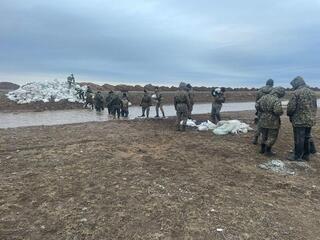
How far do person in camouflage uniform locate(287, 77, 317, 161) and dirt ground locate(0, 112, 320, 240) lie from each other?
18.1 inches

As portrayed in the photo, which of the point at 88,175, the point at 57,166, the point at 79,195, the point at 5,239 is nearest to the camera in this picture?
the point at 5,239

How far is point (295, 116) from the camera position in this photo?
11.6m

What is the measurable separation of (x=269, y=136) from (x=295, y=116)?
2.97 feet

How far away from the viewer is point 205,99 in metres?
61.0

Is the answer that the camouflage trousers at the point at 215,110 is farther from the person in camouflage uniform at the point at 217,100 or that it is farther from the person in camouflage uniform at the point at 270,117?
the person in camouflage uniform at the point at 270,117

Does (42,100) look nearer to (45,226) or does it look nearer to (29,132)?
(29,132)

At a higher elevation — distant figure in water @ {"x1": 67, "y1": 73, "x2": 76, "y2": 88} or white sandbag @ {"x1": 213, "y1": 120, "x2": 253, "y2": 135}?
distant figure in water @ {"x1": 67, "y1": 73, "x2": 76, "y2": 88}

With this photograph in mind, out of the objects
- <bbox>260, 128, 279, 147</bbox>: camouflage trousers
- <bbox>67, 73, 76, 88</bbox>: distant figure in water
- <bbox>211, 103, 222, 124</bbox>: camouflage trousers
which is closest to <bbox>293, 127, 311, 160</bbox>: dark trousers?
<bbox>260, 128, 279, 147</bbox>: camouflage trousers

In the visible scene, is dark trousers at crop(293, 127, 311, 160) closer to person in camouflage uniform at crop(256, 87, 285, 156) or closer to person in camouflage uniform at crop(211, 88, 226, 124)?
person in camouflage uniform at crop(256, 87, 285, 156)

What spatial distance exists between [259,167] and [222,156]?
1214mm

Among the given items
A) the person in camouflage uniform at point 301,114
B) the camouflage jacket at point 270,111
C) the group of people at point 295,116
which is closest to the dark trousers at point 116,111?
the group of people at point 295,116

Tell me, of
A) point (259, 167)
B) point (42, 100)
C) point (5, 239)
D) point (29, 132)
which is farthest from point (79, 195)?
point (42, 100)

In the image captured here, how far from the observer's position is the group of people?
37.8 ft

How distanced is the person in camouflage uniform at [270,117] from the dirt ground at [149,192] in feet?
1.60
